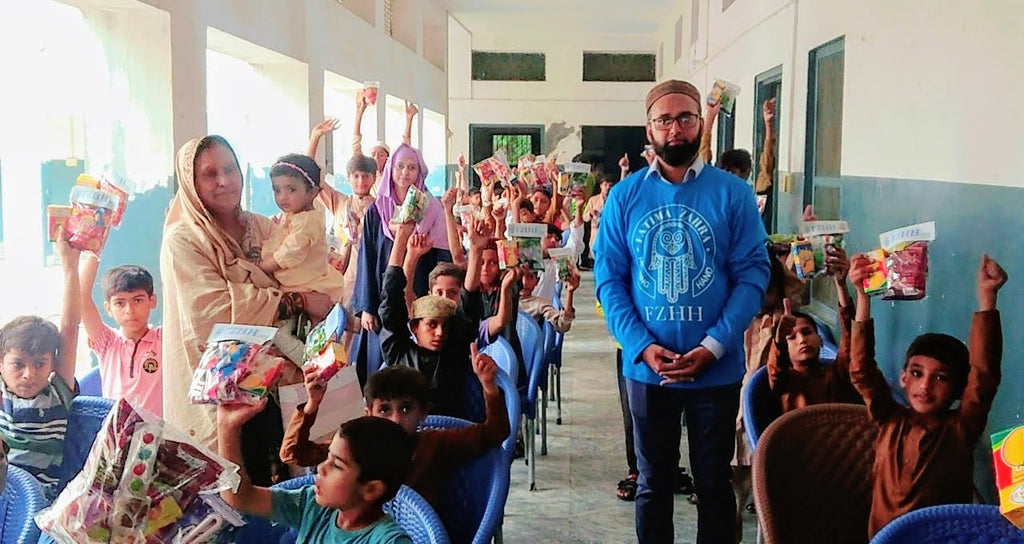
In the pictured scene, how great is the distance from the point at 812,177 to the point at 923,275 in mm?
2534

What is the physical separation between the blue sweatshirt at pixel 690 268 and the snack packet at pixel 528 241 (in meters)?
0.71

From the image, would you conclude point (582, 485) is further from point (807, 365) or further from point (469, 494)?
point (469, 494)

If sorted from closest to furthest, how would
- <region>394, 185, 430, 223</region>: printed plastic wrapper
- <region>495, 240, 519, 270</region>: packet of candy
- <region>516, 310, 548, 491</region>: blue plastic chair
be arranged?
<region>394, 185, 430, 223</region>: printed plastic wrapper, <region>495, 240, 519, 270</region>: packet of candy, <region>516, 310, 548, 491</region>: blue plastic chair

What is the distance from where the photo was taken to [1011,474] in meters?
1.24

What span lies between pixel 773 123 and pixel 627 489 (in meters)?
3.22

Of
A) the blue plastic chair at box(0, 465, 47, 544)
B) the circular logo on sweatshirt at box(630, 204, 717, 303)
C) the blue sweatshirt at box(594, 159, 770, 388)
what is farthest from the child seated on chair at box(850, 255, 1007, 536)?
the blue plastic chair at box(0, 465, 47, 544)

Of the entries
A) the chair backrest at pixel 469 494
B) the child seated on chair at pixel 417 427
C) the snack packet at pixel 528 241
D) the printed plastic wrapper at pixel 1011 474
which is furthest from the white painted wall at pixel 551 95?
the printed plastic wrapper at pixel 1011 474

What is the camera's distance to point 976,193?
8.68ft

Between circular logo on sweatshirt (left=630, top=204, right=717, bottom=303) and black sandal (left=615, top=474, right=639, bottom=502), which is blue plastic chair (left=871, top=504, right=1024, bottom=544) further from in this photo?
black sandal (left=615, top=474, right=639, bottom=502)

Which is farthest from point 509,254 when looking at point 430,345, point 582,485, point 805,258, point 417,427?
point 582,485

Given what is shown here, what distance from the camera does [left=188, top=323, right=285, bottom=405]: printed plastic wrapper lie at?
1.66 meters

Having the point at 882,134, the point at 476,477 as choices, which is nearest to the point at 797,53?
the point at 882,134

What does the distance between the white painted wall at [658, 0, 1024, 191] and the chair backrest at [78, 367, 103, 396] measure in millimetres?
2561

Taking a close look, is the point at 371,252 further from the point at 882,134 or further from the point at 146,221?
the point at 882,134
